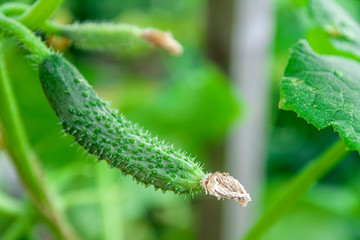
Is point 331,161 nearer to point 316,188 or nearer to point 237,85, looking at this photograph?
point 237,85

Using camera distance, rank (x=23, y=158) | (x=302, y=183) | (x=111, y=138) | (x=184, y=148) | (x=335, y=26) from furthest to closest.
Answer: (x=184, y=148), (x=335, y=26), (x=302, y=183), (x=23, y=158), (x=111, y=138)

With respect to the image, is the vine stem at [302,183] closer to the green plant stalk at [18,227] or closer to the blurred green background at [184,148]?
the blurred green background at [184,148]

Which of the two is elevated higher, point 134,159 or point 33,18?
point 33,18

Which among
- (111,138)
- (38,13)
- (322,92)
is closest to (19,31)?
(38,13)

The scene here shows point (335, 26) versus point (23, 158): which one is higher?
point (335, 26)

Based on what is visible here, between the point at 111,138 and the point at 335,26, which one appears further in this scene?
the point at 335,26

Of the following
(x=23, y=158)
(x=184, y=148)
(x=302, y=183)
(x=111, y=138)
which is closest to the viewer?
(x=111, y=138)

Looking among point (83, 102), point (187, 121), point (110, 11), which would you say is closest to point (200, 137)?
point (187, 121)

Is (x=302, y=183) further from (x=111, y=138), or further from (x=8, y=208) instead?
(x=8, y=208)
